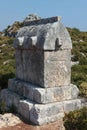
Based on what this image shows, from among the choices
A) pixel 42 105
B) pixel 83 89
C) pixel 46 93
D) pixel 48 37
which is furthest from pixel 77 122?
pixel 83 89

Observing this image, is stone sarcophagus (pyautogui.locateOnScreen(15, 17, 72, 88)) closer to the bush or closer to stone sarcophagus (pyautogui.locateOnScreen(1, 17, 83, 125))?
stone sarcophagus (pyautogui.locateOnScreen(1, 17, 83, 125))

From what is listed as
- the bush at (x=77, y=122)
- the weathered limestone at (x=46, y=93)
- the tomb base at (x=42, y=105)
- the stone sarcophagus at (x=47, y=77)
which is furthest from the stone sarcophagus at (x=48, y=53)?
the bush at (x=77, y=122)

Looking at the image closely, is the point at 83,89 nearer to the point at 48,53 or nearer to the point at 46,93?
the point at 46,93

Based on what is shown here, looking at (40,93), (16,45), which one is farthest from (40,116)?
(16,45)

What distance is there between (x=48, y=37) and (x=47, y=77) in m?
1.15

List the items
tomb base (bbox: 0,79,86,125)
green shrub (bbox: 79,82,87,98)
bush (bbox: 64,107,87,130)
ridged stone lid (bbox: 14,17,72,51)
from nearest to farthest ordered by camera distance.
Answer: bush (bbox: 64,107,87,130)
tomb base (bbox: 0,79,86,125)
ridged stone lid (bbox: 14,17,72,51)
green shrub (bbox: 79,82,87,98)

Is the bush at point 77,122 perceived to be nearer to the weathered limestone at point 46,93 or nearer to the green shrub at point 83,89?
the weathered limestone at point 46,93

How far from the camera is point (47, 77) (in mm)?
8773

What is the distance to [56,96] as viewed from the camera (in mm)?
8875

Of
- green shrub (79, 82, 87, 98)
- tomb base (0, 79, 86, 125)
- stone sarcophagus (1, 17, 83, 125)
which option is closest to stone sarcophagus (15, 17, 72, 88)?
stone sarcophagus (1, 17, 83, 125)

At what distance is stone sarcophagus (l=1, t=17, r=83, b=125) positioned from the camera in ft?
28.2

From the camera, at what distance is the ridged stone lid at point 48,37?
342 inches

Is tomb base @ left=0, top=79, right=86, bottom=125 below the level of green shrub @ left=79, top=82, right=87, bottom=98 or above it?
below

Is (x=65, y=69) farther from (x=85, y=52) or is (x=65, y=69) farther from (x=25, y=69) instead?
(x=85, y=52)
